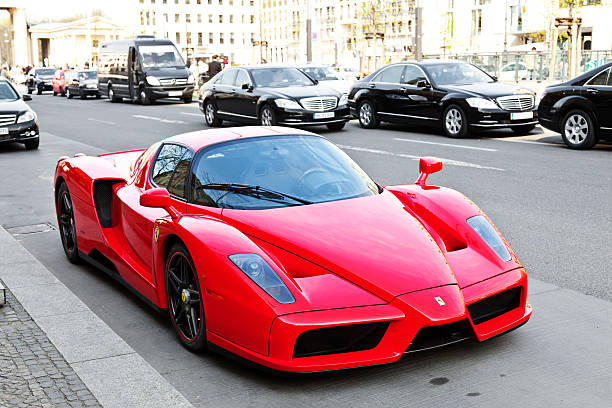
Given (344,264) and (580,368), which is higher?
(344,264)

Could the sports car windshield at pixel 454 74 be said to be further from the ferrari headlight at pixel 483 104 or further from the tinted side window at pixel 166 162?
the tinted side window at pixel 166 162

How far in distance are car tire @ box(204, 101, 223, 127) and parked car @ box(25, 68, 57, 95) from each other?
33.3 m

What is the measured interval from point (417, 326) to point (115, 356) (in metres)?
1.71

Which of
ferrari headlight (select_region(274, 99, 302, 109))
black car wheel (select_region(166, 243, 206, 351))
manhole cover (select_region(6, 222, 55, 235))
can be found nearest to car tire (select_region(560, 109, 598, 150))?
ferrari headlight (select_region(274, 99, 302, 109))

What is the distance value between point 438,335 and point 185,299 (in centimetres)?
142

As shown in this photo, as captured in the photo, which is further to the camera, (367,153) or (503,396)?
(367,153)

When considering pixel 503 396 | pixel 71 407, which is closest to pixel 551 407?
pixel 503 396

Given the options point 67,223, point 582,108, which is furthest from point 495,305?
point 582,108

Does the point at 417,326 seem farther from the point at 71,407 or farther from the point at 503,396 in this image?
the point at 71,407

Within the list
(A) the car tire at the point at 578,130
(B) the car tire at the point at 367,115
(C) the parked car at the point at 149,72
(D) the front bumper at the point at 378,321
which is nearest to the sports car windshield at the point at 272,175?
(D) the front bumper at the point at 378,321

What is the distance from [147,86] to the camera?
33.2m

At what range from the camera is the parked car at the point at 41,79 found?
5197 centimetres

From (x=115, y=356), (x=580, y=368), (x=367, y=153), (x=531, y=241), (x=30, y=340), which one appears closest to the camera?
(x=580, y=368)

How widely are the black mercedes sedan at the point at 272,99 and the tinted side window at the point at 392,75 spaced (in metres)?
0.98
